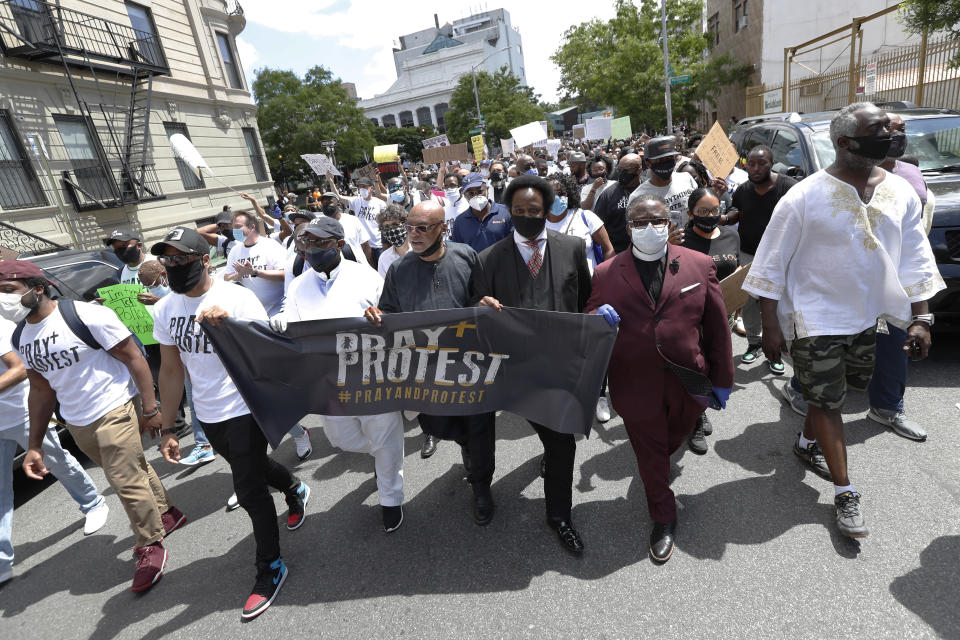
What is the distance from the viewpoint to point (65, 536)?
3.88 meters

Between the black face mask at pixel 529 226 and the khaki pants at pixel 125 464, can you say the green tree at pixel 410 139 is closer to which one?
the khaki pants at pixel 125 464

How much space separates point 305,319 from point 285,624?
1.75m

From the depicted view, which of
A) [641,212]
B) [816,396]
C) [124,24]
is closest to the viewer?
[641,212]

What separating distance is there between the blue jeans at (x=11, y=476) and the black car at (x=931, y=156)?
22.4 ft

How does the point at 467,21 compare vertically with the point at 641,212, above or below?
above

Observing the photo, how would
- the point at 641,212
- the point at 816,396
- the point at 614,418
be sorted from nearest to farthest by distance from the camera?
1. the point at 641,212
2. the point at 816,396
3. the point at 614,418

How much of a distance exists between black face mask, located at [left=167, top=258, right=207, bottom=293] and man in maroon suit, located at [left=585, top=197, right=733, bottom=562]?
2358mm

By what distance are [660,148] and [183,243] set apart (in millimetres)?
3943

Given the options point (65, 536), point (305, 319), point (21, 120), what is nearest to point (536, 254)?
point (305, 319)

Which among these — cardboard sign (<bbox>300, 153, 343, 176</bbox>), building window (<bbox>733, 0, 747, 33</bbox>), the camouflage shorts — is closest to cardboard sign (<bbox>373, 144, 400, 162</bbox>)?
cardboard sign (<bbox>300, 153, 343, 176</bbox>)

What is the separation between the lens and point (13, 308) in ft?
10.1

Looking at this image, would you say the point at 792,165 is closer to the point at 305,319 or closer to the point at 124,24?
the point at 305,319

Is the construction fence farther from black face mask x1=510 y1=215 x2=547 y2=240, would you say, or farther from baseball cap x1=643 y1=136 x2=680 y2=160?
black face mask x1=510 y1=215 x2=547 y2=240

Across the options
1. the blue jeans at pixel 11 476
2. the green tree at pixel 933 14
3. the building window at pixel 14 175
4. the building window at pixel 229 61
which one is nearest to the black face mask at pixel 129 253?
the blue jeans at pixel 11 476
